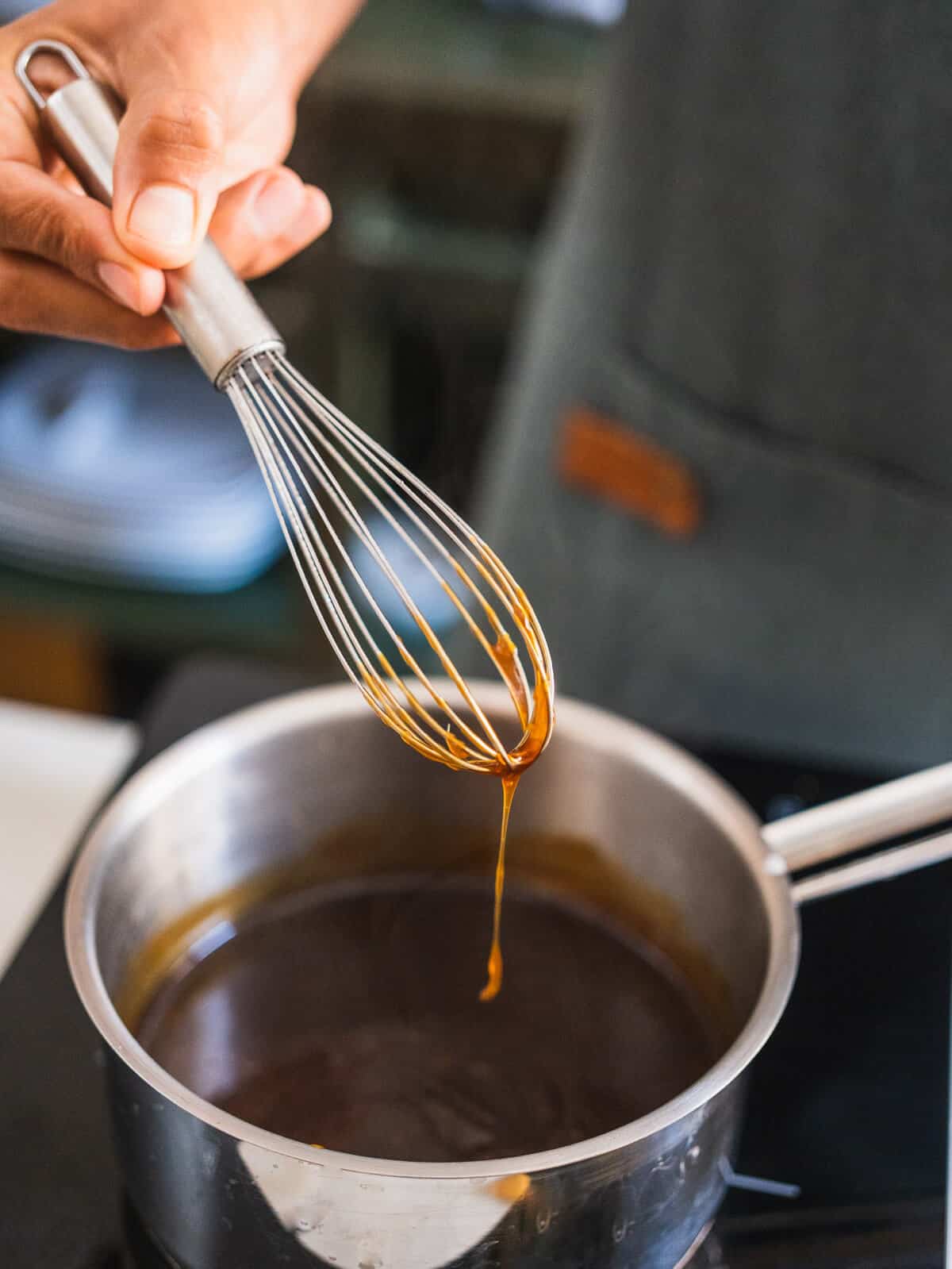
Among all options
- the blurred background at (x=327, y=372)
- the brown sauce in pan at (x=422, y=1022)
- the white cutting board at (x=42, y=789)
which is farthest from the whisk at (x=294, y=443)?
the blurred background at (x=327, y=372)

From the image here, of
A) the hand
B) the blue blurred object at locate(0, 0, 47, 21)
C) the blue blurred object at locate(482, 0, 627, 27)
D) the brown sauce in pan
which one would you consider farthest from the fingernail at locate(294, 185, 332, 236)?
the blue blurred object at locate(482, 0, 627, 27)

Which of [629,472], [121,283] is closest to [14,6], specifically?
[629,472]

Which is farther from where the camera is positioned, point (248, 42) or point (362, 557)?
point (362, 557)

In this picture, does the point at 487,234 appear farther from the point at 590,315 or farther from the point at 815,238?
the point at 815,238

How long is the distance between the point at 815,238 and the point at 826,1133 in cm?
44

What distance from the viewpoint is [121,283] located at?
17.3 inches

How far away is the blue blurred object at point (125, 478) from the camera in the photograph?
4.35ft

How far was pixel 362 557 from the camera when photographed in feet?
4.69

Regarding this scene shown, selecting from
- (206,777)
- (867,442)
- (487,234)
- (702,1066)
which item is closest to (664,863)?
(702,1066)

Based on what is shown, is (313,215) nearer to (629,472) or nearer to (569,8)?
(629,472)

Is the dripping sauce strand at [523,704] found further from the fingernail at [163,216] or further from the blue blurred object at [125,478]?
the blue blurred object at [125,478]

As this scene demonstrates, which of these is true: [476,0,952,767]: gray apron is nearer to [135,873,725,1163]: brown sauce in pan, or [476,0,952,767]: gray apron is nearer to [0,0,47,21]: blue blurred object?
[135,873,725,1163]: brown sauce in pan

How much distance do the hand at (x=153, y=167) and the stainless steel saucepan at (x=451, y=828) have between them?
17 centimetres

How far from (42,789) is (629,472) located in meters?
0.36
